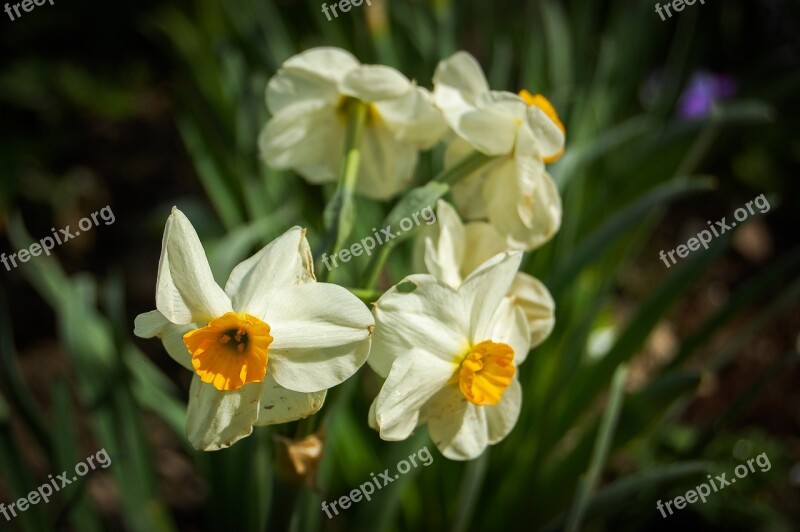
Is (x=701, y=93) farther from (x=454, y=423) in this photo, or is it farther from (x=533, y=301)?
(x=454, y=423)

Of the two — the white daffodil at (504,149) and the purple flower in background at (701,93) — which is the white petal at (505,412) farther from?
the purple flower in background at (701,93)

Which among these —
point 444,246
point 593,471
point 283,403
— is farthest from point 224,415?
point 593,471

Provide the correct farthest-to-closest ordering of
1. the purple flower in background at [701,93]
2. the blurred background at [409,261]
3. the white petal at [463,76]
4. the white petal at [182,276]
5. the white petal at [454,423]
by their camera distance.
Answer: the purple flower in background at [701,93] < the blurred background at [409,261] < the white petal at [463,76] < the white petal at [454,423] < the white petal at [182,276]

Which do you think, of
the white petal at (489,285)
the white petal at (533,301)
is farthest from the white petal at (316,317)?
the white petal at (533,301)

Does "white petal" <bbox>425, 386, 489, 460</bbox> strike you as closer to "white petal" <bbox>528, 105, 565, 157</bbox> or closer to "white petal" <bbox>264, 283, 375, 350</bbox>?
"white petal" <bbox>264, 283, 375, 350</bbox>

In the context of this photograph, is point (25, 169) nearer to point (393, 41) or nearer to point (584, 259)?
point (393, 41)

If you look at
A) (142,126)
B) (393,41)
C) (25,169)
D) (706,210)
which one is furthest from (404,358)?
(142,126)

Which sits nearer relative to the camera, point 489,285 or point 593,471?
point 489,285
